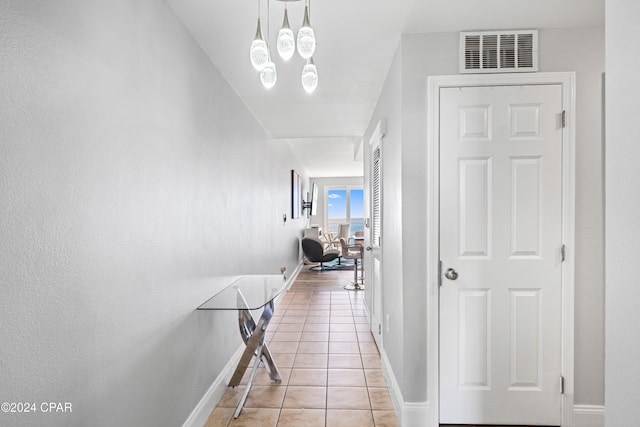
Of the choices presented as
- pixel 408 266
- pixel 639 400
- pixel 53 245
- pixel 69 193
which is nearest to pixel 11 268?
pixel 53 245

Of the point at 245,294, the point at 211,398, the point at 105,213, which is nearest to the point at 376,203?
the point at 245,294

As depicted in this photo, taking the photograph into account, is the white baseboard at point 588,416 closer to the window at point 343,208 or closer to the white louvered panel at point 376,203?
the white louvered panel at point 376,203

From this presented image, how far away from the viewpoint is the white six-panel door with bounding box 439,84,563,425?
1.86 metres

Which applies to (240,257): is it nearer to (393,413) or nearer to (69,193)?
(393,413)

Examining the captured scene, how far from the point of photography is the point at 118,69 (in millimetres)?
1266

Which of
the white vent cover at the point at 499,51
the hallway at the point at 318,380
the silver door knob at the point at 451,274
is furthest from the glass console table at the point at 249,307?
the white vent cover at the point at 499,51

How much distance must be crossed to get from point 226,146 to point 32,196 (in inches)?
67.0

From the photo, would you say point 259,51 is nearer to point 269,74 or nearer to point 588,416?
point 269,74

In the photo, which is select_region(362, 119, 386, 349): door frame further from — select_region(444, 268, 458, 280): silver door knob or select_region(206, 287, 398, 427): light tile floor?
select_region(444, 268, 458, 280): silver door knob

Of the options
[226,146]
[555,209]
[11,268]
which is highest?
[226,146]

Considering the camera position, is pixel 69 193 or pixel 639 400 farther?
pixel 69 193

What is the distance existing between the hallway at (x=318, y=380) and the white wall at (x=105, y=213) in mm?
417

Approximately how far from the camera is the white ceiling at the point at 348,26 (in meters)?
1.66

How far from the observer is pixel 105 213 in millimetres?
1183
